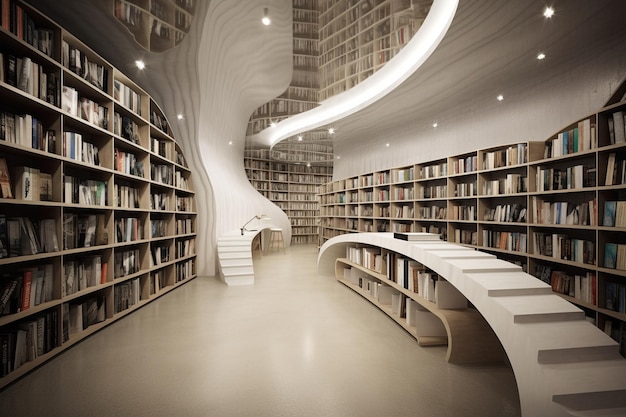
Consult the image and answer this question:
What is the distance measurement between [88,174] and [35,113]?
3.45ft

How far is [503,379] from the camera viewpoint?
2.23 meters

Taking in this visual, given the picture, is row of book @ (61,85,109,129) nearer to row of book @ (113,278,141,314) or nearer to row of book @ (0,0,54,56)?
row of book @ (0,0,54,56)

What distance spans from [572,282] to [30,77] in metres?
5.46

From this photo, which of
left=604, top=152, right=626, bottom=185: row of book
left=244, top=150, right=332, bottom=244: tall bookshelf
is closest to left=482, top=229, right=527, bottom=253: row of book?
left=604, top=152, right=626, bottom=185: row of book

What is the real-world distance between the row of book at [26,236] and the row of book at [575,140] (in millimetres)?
5154

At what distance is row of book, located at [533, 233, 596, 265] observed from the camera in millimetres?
2947

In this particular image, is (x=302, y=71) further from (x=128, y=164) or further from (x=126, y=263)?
(x=126, y=263)

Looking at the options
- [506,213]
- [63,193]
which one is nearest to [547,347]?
[506,213]

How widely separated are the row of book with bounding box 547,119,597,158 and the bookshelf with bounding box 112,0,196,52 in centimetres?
466

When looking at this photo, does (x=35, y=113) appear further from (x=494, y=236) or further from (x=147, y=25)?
(x=494, y=236)

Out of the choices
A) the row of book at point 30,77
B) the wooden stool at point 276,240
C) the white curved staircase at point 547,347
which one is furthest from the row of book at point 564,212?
the wooden stool at point 276,240

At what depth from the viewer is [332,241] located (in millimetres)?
5453

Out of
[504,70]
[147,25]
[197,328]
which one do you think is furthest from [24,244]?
[504,70]

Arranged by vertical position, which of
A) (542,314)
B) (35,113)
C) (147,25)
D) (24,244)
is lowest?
(542,314)
